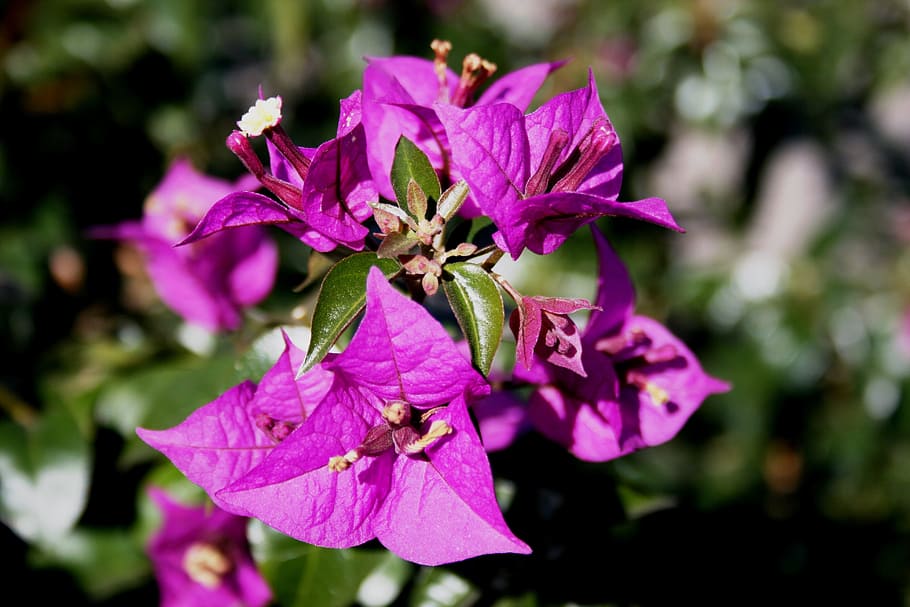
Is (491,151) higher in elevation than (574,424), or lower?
higher

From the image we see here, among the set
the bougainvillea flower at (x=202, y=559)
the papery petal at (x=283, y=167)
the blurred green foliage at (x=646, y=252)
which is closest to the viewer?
the papery petal at (x=283, y=167)

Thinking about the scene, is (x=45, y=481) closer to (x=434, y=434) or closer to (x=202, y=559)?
(x=202, y=559)

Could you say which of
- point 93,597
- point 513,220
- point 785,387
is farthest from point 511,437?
point 785,387

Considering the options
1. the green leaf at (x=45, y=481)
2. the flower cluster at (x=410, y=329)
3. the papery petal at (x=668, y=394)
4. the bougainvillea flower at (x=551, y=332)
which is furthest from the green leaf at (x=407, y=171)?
the green leaf at (x=45, y=481)

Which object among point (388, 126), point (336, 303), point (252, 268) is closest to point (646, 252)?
point (252, 268)

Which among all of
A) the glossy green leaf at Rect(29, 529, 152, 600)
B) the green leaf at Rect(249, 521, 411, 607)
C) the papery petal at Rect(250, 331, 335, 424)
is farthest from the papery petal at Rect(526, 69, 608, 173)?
the glossy green leaf at Rect(29, 529, 152, 600)

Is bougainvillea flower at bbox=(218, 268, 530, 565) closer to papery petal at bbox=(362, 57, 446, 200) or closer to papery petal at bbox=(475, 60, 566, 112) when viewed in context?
papery petal at bbox=(362, 57, 446, 200)

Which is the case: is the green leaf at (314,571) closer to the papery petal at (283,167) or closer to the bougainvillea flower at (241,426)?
the bougainvillea flower at (241,426)

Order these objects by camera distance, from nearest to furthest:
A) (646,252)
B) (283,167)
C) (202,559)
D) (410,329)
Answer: (410,329) → (283,167) → (202,559) → (646,252)
